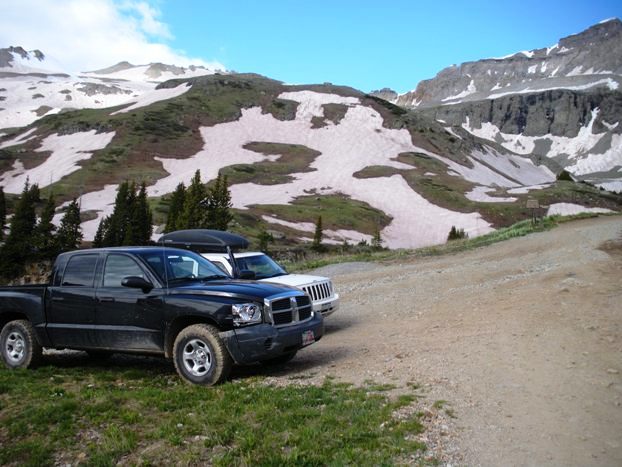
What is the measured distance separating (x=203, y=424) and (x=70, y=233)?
4986 centimetres

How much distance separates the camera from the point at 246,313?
812 cm

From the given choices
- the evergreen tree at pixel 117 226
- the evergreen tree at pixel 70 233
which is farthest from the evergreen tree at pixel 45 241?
the evergreen tree at pixel 117 226

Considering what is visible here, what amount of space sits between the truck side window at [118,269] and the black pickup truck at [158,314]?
0.02 metres

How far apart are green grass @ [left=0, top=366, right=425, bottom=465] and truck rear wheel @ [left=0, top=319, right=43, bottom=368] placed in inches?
50.2

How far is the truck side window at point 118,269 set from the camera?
8.95m

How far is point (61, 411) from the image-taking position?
21.6 ft

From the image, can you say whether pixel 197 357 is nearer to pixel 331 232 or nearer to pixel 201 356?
pixel 201 356

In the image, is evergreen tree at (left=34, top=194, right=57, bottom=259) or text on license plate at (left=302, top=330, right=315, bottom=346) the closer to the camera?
text on license plate at (left=302, top=330, right=315, bottom=346)

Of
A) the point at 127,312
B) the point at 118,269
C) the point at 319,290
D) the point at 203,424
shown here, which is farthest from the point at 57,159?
the point at 203,424

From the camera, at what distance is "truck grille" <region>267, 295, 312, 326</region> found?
8438 millimetres

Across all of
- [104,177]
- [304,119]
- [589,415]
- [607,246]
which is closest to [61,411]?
[589,415]

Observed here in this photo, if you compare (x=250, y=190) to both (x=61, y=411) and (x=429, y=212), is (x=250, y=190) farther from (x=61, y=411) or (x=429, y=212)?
(x=61, y=411)

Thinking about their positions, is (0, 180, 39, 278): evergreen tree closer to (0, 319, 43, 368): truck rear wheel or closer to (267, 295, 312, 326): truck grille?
(0, 319, 43, 368): truck rear wheel

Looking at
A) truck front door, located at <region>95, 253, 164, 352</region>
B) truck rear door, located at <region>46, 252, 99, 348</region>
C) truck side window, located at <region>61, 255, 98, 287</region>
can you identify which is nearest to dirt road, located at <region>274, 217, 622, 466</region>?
truck front door, located at <region>95, 253, 164, 352</region>
